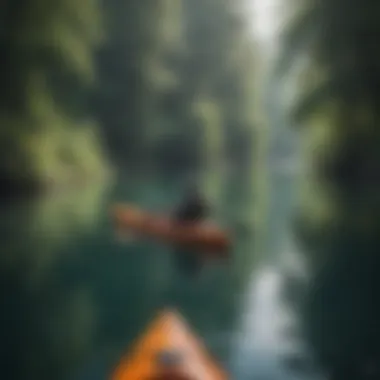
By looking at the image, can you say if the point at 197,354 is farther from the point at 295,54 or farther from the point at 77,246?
the point at 295,54

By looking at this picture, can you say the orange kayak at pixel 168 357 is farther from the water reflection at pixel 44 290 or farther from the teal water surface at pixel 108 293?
the water reflection at pixel 44 290

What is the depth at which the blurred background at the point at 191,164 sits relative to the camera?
1.85 m

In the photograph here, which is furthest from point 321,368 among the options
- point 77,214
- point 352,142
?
point 77,214

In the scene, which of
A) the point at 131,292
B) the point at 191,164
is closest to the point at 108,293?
the point at 131,292

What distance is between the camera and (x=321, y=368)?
5.85 feet

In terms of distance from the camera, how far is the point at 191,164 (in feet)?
6.48

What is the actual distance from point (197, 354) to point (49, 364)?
0.36 metres

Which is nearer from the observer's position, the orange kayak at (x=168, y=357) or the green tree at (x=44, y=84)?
the orange kayak at (x=168, y=357)

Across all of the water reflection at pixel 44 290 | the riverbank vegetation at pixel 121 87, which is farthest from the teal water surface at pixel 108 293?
the riverbank vegetation at pixel 121 87

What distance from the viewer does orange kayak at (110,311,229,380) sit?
1715 millimetres

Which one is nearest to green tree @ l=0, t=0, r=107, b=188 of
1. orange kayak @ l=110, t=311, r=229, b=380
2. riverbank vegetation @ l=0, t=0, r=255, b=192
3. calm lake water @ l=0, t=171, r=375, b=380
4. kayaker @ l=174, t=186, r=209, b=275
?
riverbank vegetation @ l=0, t=0, r=255, b=192

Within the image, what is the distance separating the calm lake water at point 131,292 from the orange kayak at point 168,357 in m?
0.03

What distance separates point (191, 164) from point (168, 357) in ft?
1.71

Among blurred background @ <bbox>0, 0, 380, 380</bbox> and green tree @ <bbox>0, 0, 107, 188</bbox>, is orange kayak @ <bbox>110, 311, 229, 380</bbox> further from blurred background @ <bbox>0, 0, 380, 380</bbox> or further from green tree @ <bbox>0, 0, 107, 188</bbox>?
green tree @ <bbox>0, 0, 107, 188</bbox>
